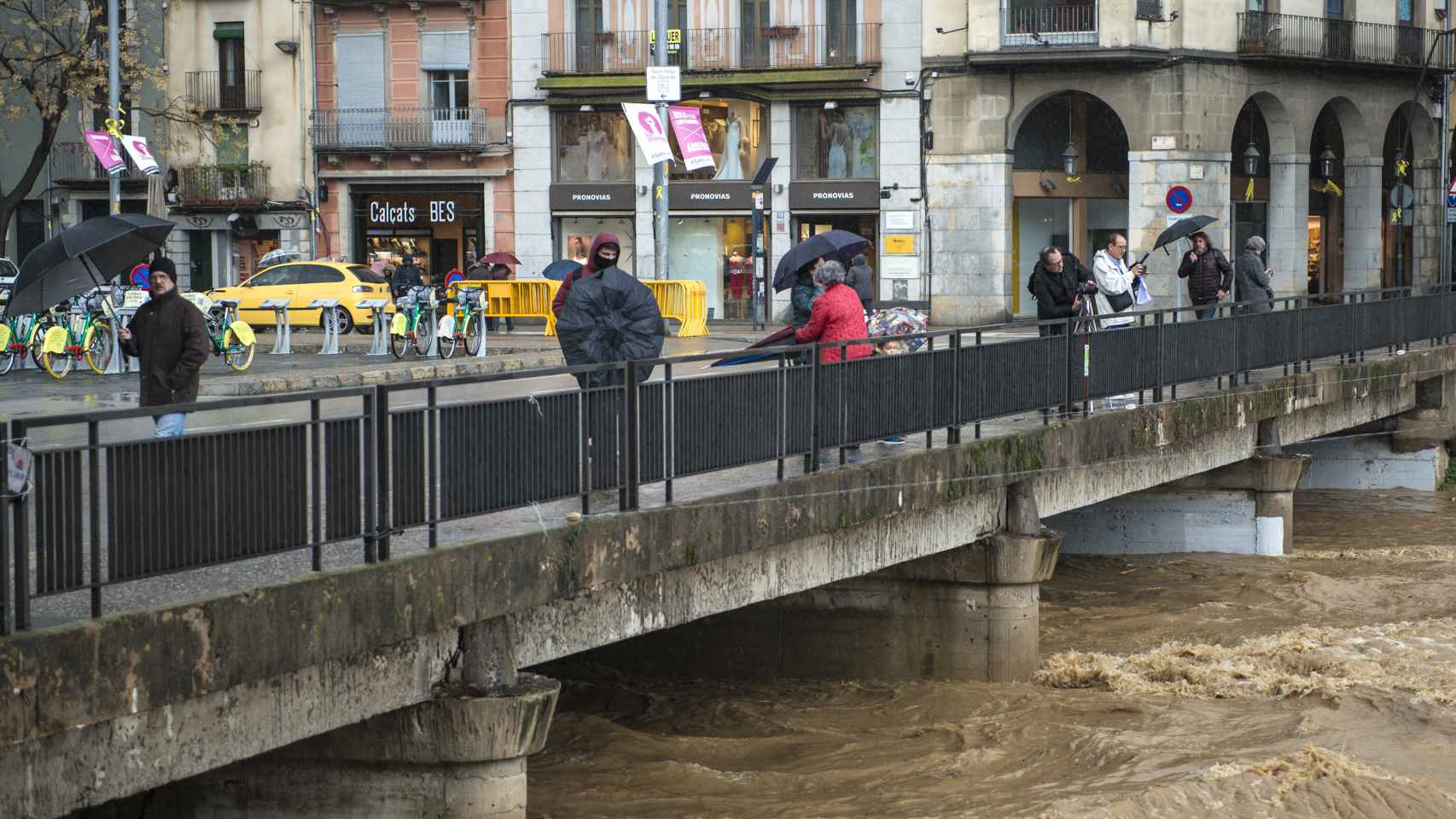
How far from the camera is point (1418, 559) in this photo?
21.0 m

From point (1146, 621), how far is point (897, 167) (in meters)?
26.3

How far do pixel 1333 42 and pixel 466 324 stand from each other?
23905 mm

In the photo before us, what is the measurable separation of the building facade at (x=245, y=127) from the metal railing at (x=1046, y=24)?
16463mm

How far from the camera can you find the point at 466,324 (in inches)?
1111

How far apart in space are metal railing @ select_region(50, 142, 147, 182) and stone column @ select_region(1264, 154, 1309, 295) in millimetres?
26735

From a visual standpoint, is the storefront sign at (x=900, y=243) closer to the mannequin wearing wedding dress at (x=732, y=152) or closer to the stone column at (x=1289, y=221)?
the mannequin wearing wedding dress at (x=732, y=152)

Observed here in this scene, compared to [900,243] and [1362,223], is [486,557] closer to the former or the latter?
[900,243]

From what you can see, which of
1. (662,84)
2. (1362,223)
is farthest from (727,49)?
(1362,223)

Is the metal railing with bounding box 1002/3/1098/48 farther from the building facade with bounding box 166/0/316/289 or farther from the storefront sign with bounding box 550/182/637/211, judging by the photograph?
the building facade with bounding box 166/0/316/289

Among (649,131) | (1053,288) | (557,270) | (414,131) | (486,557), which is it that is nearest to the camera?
(486,557)

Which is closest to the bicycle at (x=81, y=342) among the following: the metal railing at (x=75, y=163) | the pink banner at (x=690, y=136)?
the pink banner at (x=690, y=136)

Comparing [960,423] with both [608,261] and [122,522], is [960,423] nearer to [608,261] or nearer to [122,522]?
[608,261]

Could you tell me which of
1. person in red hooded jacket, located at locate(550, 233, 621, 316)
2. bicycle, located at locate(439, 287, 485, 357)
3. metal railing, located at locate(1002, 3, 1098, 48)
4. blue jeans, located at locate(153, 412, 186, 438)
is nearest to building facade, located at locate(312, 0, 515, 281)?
metal railing, located at locate(1002, 3, 1098, 48)

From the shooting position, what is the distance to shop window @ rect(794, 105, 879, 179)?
142ft
